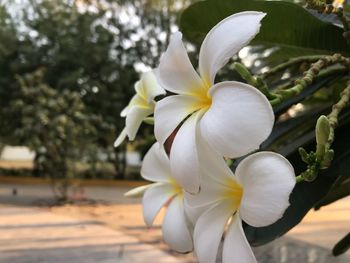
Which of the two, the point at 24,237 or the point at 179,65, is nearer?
the point at 179,65

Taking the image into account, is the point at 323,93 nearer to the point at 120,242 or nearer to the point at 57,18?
the point at 120,242

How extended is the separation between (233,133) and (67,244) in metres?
3.44

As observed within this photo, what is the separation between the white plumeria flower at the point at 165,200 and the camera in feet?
1.49

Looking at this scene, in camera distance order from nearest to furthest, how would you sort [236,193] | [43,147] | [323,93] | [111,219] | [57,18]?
[236,193] < [323,93] < [111,219] < [43,147] < [57,18]

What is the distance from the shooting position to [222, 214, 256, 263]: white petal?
1.07 feet

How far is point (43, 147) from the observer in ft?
21.5

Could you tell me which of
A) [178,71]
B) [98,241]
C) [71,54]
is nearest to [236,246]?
[178,71]

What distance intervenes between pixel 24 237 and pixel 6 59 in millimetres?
5680

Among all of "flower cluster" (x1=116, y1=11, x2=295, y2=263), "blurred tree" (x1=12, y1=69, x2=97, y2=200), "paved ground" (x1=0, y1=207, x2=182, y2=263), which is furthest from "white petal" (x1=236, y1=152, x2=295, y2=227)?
"blurred tree" (x1=12, y1=69, x2=97, y2=200)

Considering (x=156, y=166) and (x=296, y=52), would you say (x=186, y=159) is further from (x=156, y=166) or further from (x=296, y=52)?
(x=296, y=52)

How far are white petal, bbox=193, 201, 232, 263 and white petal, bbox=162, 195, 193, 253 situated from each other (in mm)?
76

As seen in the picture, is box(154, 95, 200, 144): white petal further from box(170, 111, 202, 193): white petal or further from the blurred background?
the blurred background

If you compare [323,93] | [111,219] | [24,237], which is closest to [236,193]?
[323,93]

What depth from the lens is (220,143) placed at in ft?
1.01
